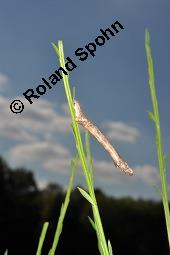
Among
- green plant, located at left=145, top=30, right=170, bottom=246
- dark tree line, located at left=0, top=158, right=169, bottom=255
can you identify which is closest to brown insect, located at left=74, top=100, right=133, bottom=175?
green plant, located at left=145, top=30, right=170, bottom=246

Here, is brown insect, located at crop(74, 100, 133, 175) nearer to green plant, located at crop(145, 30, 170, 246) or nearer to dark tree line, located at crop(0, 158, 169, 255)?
Answer: green plant, located at crop(145, 30, 170, 246)

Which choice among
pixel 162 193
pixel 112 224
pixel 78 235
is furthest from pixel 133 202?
pixel 162 193

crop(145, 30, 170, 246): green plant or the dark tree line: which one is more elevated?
the dark tree line

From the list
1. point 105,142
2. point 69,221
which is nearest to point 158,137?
point 105,142

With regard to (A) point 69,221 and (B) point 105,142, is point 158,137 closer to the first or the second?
(B) point 105,142

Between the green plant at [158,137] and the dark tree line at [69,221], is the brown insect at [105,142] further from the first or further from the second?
the dark tree line at [69,221]

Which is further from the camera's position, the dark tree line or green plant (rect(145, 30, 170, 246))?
the dark tree line

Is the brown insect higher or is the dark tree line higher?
the dark tree line

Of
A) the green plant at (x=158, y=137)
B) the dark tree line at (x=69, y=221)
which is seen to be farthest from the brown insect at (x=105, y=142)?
the dark tree line at (x=69, y=221)

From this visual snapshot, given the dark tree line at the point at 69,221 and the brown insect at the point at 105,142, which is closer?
the brown insect at the point at 105,142
